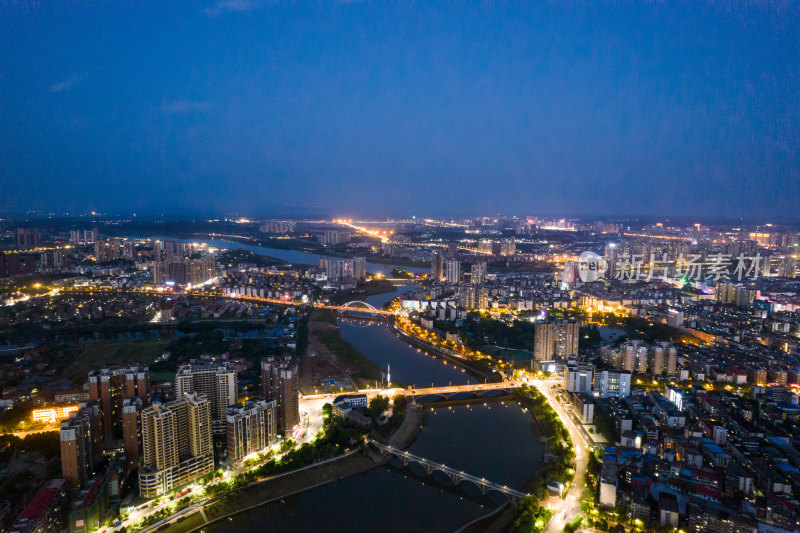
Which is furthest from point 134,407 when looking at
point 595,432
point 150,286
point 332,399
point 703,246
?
point 703,246

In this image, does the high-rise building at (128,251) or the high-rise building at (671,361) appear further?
the high-rise building at (128,251)

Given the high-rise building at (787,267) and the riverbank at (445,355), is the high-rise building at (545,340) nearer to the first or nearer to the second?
the riverbank at (445,355)

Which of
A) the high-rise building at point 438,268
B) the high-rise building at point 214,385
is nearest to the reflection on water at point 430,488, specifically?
the high-rise building at point 214,385

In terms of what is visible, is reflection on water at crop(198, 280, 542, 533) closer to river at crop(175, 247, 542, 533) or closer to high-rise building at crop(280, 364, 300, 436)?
river at crop(175, 247, 542, 533)

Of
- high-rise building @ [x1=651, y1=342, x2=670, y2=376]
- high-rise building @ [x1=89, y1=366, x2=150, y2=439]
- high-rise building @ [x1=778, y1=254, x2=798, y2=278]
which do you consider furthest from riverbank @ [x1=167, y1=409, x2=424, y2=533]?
high-rise building @ [x1=778, y1=254, x2=798, y2=278]

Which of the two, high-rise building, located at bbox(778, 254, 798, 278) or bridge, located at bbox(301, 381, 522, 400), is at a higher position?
high-rise building, located at bbox(778, 254, 798, 278)

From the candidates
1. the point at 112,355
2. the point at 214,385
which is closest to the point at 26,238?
the point at 112,355
